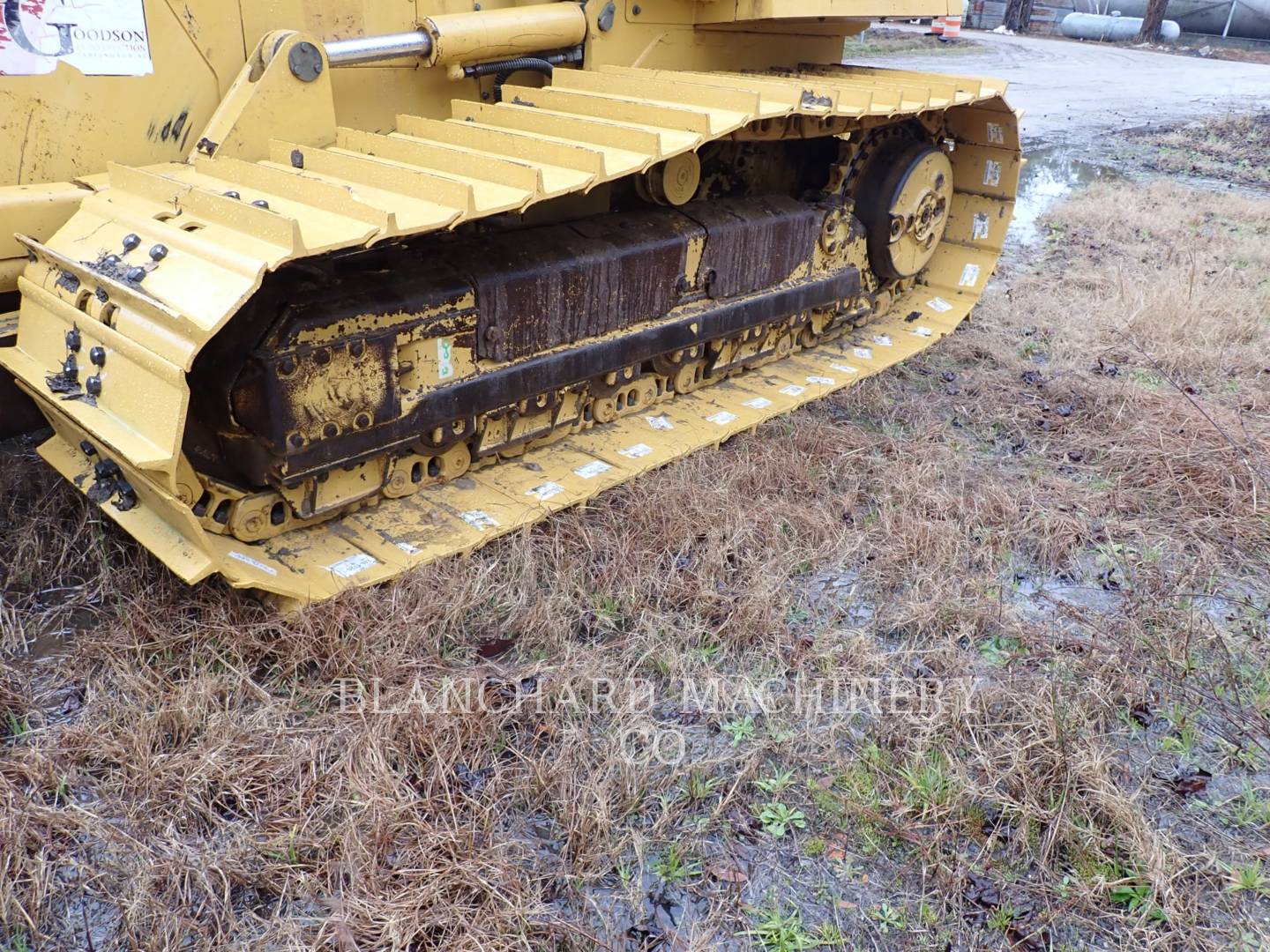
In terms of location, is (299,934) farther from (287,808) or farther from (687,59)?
(687,59)

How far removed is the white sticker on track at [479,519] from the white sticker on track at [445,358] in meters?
0.48

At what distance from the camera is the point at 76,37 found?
120 inches

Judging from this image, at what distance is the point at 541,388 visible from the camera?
388 cm

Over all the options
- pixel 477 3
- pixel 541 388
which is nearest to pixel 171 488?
pixel 541 388

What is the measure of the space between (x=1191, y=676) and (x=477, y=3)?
3.34 metres

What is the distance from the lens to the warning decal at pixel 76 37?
2939mm

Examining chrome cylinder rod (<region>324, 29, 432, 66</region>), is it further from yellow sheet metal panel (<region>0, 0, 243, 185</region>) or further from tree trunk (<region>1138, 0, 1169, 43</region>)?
tree trunk (<region>1138, 0, 1169, 43</region>)

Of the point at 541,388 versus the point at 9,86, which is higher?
the point at 9,86

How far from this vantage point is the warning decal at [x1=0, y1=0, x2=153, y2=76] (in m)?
2.94

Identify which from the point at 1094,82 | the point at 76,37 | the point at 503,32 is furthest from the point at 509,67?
the point at 1094,82

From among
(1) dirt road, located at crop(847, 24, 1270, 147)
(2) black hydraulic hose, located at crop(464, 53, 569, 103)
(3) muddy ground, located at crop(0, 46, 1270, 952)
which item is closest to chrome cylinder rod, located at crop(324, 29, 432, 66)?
(2) black hydraulic hose, located at crop(464, 53, 569, 103)

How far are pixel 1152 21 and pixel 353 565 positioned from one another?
96.7 ft

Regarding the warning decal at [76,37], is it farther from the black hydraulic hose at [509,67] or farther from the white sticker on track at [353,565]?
the white sticker on track at [353,565]

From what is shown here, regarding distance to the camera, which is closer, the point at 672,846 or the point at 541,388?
the point at 672,846
